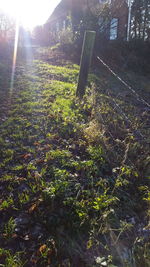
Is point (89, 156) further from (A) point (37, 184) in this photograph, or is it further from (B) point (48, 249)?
(B) point (48, 249)

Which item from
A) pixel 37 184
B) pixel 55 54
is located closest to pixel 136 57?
pixel 55 54

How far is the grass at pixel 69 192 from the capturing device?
1.85m

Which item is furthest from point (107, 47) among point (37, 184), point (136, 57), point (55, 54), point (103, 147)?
point (37, 184)

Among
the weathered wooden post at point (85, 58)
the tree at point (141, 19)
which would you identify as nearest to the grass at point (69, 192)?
the weathered wooden post at point (85, 58)

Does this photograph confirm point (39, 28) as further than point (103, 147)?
Yes

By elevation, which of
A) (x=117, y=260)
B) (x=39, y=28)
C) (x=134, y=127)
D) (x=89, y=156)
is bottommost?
(x=117, y=260)

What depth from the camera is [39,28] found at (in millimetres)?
24578

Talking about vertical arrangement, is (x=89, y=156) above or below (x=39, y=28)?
below

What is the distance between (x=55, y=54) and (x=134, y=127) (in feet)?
35.5

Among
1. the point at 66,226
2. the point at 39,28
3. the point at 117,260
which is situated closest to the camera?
the point at 117,260

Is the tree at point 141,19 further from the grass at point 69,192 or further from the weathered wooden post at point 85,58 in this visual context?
the grass at point 69,192

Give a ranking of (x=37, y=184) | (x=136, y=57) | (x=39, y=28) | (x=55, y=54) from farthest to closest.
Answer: (x=39, y=28) → (x=55, y=54) → (x=136, y=57) → (x=37, y=184)

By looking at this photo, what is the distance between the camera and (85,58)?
17.0ft

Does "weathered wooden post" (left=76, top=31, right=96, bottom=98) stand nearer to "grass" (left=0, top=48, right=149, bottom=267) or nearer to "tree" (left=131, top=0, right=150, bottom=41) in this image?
"grass" (left=0, top=48, right=149, bottom=267)
